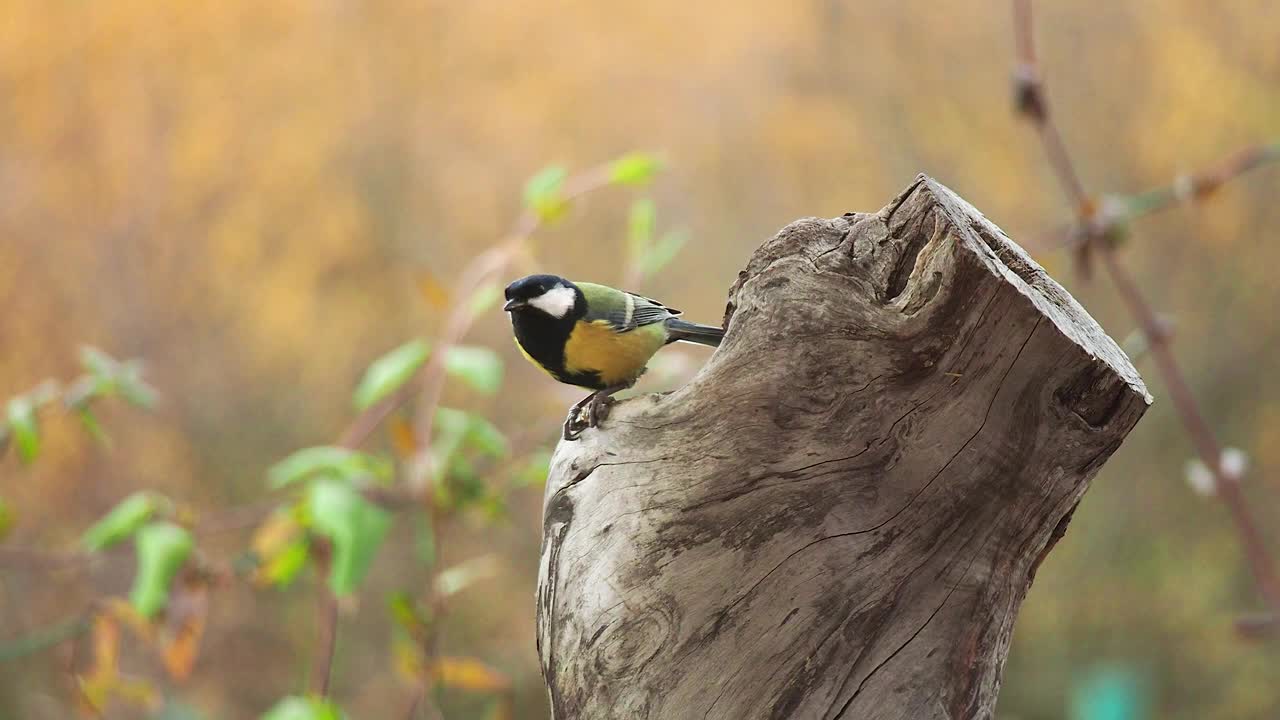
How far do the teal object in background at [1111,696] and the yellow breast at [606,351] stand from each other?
5.65 feet

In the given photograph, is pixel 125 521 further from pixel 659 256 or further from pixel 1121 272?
pixel 1121 272

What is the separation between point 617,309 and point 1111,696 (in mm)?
1973

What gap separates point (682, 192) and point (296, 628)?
5.81 feet

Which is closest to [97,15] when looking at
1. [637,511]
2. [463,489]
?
[463,489]

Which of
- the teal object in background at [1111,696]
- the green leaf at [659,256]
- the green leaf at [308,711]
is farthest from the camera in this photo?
the teal object in background at [1111,696]

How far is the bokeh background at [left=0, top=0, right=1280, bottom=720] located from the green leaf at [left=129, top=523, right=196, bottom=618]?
1356 millimetres

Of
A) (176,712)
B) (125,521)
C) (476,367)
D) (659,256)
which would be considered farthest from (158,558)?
(176,712)

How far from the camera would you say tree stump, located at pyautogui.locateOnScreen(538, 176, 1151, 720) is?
994mm

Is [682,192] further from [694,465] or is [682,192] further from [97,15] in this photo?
[694,465]

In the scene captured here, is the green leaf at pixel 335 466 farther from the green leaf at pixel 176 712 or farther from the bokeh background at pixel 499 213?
the green leaf at pixel 176 712

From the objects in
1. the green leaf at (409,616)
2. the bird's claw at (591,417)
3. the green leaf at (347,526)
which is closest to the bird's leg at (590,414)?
the bird's claw at (591,417)

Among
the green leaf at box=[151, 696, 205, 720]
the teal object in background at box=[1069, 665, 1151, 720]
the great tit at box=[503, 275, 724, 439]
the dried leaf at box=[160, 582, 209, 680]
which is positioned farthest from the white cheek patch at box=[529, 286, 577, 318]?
the green leaf at box=[151, 696, 205, 720]

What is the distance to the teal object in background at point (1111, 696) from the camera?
250 cm

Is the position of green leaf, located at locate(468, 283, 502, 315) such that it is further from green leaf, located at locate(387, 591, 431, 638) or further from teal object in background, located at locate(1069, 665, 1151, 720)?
teal object in background, located at locate(1069, 665, 1151, 720)
